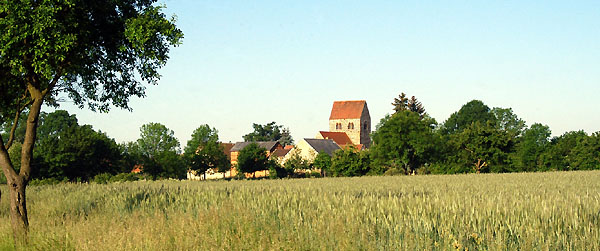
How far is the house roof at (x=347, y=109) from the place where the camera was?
506 feet

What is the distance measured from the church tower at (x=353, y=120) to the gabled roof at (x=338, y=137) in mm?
4322

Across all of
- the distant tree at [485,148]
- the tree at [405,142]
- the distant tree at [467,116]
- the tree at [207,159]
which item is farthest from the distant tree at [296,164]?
the distant tree at [467,116]

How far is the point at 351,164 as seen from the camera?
6756cm

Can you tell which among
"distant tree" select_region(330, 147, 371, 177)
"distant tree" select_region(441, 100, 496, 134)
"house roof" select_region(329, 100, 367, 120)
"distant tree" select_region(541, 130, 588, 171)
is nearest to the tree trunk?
"distant tree" select_region(330, 147, 371, 177)

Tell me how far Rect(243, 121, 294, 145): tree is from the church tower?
83.1 feet

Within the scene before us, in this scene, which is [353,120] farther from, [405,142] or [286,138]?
[405,142]

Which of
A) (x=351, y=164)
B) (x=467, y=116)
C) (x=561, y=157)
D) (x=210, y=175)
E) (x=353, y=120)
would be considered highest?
(x=353, y=120)

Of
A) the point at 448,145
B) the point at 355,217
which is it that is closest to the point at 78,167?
the point at 448,145

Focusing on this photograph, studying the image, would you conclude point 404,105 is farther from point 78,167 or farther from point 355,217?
point 355,217

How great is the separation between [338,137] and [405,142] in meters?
80.4

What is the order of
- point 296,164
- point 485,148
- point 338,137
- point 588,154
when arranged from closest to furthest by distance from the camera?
Result: point 485,148 < point 588,154 < point 296,164 < point 338,137

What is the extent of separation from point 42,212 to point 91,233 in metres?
5.25

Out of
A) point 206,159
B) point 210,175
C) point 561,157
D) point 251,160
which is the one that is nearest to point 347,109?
point 210,175

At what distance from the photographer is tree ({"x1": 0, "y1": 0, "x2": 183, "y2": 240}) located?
11.9 m
